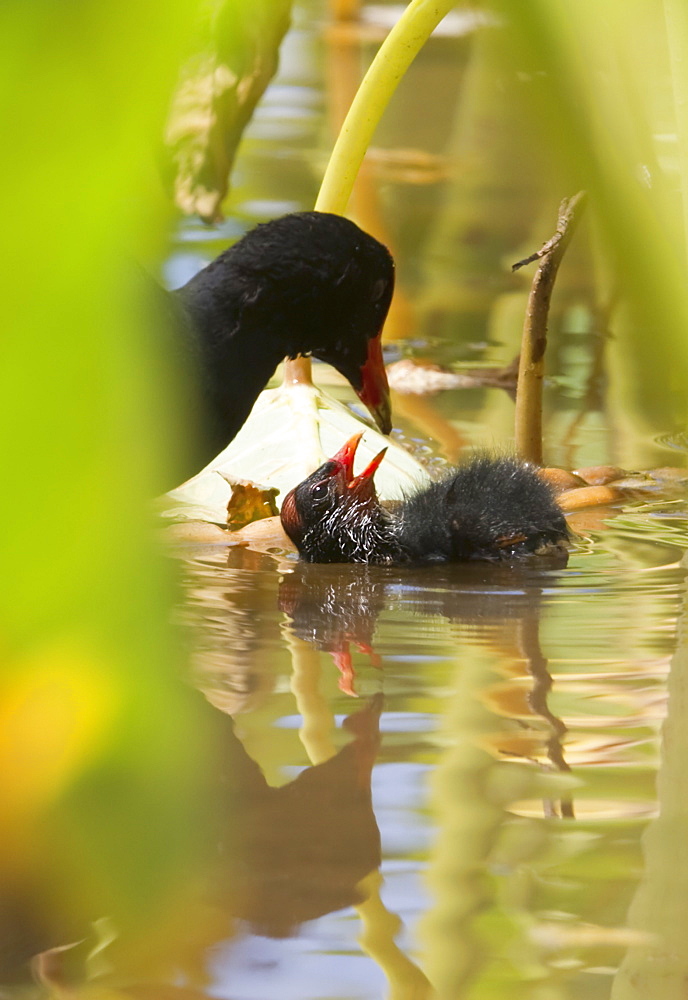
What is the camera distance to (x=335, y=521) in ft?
5.45

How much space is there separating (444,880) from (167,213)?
0.78 ft

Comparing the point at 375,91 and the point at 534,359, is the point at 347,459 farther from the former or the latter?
the point at 375,91

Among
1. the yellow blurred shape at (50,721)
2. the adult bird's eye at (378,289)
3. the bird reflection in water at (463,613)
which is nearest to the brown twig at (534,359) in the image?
the adult bird's eye at (378,289)

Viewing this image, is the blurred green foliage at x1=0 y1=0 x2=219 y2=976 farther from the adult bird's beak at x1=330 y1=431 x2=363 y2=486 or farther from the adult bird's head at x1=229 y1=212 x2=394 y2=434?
the adult bird's beak at x1=330 y1=431 x2=363 y2=486

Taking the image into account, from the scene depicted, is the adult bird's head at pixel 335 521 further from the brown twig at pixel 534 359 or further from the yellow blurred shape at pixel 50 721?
the yellow blurred shape at pixel 50 721

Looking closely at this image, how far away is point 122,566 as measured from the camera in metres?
0.12

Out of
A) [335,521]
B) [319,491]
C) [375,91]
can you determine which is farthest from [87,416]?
[375,91]

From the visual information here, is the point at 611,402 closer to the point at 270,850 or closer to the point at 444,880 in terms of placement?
the point at 270,850

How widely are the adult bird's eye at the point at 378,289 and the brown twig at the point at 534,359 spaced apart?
219mm

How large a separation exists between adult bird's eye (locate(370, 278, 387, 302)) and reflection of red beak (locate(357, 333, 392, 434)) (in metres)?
0.06

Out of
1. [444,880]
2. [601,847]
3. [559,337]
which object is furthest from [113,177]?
[559,337]

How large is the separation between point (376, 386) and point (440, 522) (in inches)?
12.5

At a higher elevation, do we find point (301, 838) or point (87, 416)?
point (87, 416)

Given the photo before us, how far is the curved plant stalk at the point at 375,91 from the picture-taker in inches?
66.3
